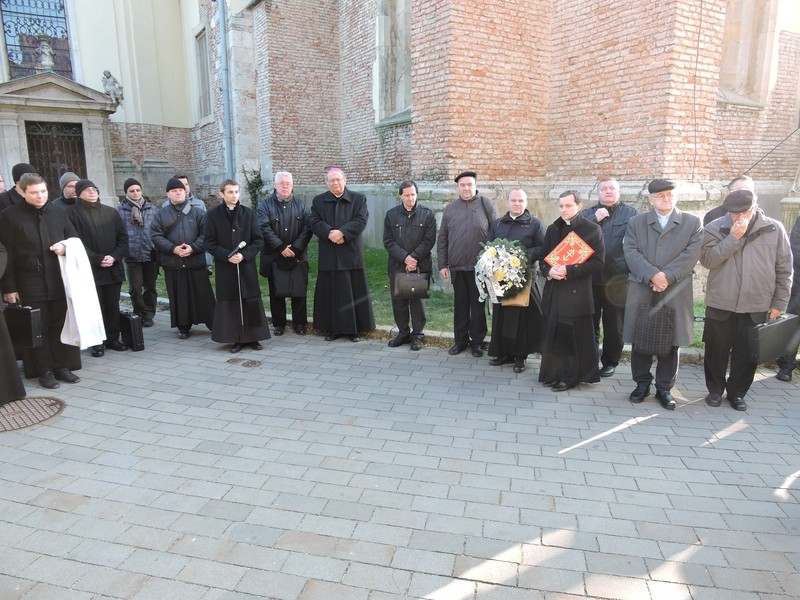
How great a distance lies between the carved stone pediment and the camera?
15.1 metres

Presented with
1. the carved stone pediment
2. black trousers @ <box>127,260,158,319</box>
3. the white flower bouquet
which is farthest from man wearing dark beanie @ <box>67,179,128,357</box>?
the carved stone pediment

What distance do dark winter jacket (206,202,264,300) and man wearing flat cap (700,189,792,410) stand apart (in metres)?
4.90

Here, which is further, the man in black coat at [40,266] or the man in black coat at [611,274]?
the man in black coat at [611,274]

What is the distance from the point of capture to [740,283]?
4.77m

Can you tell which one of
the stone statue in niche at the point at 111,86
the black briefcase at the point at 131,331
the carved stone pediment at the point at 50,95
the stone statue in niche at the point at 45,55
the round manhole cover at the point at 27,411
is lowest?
the round manhole cover at the point at 27,411

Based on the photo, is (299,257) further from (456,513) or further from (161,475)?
(456,513)

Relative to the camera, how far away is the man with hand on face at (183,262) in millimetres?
7258

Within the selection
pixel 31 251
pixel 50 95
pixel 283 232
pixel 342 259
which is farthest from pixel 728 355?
pixel 50 95

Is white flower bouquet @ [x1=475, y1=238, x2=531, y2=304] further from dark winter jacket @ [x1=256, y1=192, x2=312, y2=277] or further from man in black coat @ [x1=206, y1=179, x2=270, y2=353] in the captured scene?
man in black coat @ [x1=206, y1=179, x2=270, y2=353]

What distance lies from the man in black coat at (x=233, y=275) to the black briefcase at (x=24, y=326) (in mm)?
1878

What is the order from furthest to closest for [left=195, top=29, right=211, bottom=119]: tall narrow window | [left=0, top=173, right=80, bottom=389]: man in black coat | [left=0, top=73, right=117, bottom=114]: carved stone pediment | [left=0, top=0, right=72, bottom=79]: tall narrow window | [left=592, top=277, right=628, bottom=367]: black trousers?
[left=195, top=29, right=211, bottom=119]: tall narrow window, [left=0, top=0, right=72, bottom=79]: tall narrow window, [left=0, top=73, right=117, bottom=114]: carved stone pediment, [left=592, top=277, right=628, bottom=367]: black trousers, [left=0, top=173, right=80, bottom=389]: man in black coat

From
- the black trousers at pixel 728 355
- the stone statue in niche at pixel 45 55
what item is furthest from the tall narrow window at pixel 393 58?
the stone statue in niche at pixel 45 55

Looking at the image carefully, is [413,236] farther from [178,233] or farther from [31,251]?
[31,251]

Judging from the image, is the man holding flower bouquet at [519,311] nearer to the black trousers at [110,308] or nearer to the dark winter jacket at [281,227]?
the dark winter jacket at [281,227]
